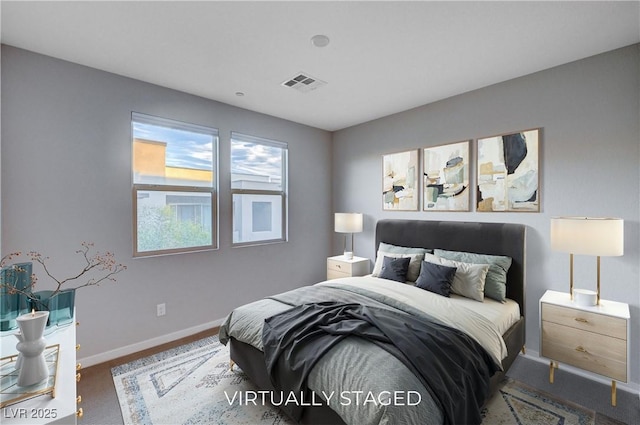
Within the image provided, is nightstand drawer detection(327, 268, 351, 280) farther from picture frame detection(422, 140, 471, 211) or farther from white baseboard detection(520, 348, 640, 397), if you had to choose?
white baseboard detection(520, 348, 640, 397)

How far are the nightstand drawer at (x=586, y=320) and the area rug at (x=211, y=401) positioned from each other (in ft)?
1.80

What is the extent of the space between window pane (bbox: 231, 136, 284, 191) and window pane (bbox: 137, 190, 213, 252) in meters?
0.50

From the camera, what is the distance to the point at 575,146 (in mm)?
2465

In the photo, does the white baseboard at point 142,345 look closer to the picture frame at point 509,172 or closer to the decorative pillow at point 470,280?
the decorative pillow at point 470,280

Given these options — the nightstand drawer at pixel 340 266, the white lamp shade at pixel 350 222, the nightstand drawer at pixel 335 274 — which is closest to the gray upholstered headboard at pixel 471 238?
the white lamp shade at pixel 350 222

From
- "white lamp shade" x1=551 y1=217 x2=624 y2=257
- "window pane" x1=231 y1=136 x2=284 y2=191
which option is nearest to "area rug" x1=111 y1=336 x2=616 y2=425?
"white lamp shade" x1=551 y1=217 x2=624 y2=257

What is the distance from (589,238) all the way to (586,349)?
0.82 metres

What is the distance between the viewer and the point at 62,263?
2416 millimetres

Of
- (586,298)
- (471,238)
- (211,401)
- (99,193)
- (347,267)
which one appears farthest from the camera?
(347,267)

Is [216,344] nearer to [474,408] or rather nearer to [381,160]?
[474,408]

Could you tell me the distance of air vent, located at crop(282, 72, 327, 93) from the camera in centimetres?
271

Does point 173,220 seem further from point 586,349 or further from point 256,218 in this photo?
point 586,349

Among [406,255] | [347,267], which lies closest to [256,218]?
[347,267]

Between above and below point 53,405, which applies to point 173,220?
above
